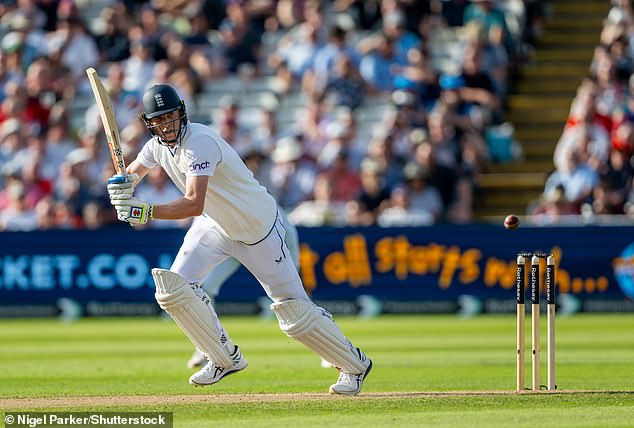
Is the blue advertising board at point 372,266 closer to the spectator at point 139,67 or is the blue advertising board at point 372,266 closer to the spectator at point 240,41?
the spectator at point 139,67

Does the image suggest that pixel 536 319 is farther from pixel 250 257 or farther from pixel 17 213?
pixel 17 213

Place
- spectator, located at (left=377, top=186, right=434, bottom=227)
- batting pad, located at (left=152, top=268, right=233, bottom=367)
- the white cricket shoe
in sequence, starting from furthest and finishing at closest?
spectator, located at (left=377, top=186, right=434, bottom=227), the white cricket shoe, batting pad, located at (left=152, top=268, right=233, bottom=367)

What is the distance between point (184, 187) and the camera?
8.17 meters

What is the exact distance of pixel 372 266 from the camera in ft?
50.9

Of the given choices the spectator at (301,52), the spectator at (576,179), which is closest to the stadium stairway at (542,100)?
the spectator at (576,179)

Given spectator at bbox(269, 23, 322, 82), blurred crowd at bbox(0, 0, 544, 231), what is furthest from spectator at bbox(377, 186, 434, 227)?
spectator at bbox(269, 23, 322, 82)

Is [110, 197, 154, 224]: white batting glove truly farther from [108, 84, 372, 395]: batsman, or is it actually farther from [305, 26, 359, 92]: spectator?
[305, 26, 359, 92]: spectator

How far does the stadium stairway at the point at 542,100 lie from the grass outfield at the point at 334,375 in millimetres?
2642

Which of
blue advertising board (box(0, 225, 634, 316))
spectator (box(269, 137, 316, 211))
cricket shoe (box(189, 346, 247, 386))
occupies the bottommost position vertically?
blue advertising board (box(0, 225, 634, 316))

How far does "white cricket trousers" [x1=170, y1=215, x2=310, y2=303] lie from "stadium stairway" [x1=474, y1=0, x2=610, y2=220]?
30.5ft

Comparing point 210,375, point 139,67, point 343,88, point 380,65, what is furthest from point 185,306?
point 139,67

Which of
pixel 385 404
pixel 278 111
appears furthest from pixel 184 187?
pixel 278 111

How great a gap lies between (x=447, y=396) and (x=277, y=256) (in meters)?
1.38

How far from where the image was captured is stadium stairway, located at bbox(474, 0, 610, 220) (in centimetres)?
1748
